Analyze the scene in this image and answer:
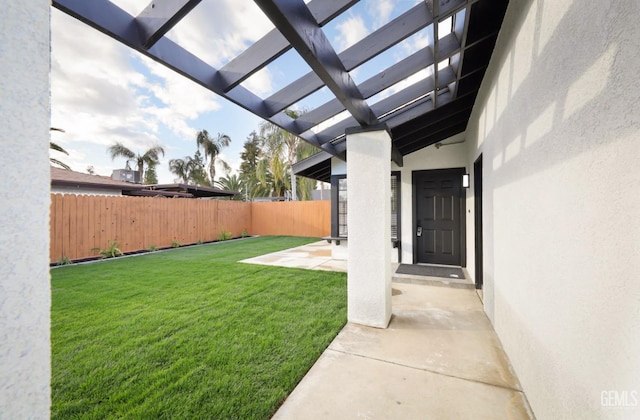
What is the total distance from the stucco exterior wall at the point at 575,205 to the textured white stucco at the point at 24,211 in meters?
1.82

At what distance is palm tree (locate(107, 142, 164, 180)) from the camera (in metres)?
22.2

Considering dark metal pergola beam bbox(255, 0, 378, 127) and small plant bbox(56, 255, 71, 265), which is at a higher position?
dark metal pergola beam bbox(255, 0, 378, 127)

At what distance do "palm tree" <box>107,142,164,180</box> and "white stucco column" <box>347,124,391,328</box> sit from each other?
2469 centimetres

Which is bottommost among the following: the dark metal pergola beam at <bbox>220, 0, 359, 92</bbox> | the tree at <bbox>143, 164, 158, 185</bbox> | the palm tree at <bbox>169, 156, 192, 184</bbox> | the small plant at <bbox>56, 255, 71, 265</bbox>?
the small plant at <bbox>56, 255, 71, 265</bbox>

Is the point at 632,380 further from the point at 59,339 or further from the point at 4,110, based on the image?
the point at 59,339

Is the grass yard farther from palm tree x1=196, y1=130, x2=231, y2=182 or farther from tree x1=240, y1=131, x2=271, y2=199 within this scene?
palm tree x1=196, y1=130, x2=231, y2=182

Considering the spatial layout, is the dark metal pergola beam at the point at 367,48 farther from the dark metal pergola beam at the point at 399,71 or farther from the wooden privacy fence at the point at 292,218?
the wooden privacy fence at the point at 292,218

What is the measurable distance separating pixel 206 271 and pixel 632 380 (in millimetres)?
5952

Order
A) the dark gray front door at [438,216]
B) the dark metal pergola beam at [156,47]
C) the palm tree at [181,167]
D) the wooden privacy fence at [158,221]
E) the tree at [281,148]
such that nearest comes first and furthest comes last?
the dark metal pergola beam at [156,47], the dark gray front door at [438,216], the wooden privacy fence at [158,221], the tree at [281,148], the palm tree at [181,167]

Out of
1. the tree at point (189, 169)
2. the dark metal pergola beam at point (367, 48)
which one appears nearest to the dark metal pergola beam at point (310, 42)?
the dark metal pergola beam at point (367, 48)

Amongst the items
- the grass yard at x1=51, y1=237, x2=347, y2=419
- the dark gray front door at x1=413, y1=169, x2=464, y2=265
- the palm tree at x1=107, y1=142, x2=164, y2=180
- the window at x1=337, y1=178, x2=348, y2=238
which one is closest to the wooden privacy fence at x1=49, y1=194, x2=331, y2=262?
the grass yard at x1=51, y1=237, x2=347, y2=419

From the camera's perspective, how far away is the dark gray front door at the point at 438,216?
579 cm

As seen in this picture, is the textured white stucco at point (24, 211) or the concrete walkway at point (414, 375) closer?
the textured white stucco at point (24, 211)

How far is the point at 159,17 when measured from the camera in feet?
5.03
